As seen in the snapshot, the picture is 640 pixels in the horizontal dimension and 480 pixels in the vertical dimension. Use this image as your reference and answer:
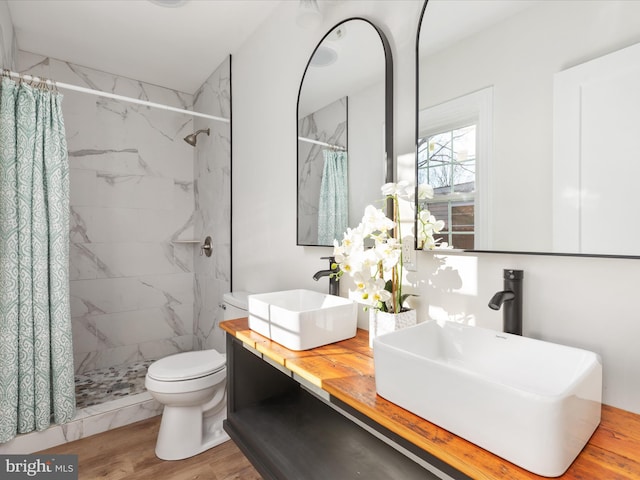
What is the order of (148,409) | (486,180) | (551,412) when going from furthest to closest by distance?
(148,409) < (486,180) < (551,412)

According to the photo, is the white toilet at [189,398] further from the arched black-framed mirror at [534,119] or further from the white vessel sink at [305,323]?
the arched black-framed mirror at [534,119]

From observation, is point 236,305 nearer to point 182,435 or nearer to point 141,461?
point 182,435

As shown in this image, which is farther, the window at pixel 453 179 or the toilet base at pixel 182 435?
the toilet base at pixel 182 435

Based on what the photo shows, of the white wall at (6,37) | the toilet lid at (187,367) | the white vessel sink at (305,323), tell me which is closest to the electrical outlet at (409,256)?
the white vessel sink at (305,323)

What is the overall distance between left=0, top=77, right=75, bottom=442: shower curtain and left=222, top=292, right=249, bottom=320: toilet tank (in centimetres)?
92

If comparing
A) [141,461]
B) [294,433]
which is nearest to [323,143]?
[294,433]

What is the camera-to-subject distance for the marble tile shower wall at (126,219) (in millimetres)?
2754

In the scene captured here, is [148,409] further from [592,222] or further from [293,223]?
[592,222]

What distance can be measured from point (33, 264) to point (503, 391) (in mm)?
2301

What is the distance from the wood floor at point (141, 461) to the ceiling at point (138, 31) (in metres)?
2.52

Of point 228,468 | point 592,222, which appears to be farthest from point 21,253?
point 592,222

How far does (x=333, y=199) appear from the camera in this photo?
1564mm

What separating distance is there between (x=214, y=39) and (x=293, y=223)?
1.46m

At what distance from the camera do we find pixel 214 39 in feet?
7.69
